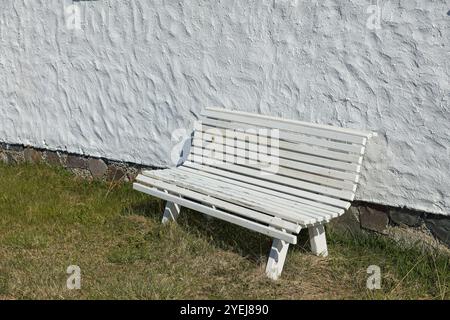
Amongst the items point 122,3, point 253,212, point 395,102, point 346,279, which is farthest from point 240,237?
point 122,3

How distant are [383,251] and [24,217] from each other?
268 cm

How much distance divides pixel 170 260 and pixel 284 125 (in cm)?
122

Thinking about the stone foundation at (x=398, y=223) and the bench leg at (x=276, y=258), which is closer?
the bench leg at (x=276, y=258)

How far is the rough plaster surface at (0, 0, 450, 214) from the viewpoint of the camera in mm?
Result: 4051

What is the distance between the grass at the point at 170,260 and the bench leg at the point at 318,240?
0.05 meters

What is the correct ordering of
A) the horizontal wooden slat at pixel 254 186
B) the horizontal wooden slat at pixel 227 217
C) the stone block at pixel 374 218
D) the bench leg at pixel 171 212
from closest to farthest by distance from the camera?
1. the horizontal wooden slat at pixel 227 217
2. the horizontal wooden slat at pixel 254 186
3. the stone block at pixel 374 218
4. the bench leg at pixel 171 212

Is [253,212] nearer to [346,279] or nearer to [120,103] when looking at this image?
[346,279]

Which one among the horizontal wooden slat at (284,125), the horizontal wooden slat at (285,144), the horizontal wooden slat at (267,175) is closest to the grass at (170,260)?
the horizontal wooden slat at (267,175)

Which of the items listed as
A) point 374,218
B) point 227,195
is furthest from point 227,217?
point 374,218

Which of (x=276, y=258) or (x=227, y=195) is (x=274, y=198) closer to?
(x=227, y=195)

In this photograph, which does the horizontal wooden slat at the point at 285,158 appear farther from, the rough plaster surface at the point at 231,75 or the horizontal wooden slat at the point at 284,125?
the rough plaster surface at the point at 231,75

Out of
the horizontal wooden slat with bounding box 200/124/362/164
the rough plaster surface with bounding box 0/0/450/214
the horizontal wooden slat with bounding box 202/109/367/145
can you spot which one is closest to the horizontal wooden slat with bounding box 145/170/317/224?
the horizontal wooden slat with bounding box 200/124/362/164

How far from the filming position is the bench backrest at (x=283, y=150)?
4051mm

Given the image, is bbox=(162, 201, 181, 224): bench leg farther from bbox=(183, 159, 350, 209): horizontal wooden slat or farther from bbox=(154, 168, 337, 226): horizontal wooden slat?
bbox=(183, 159, 350, 209): horizontal wooden slat
